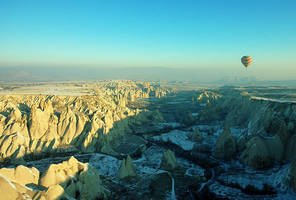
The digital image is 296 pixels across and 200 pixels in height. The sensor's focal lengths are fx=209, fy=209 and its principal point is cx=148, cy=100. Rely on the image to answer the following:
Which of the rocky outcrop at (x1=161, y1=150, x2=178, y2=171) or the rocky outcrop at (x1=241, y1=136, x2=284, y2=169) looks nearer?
the rocky outcrop at (x1=241, y1=136, x2=284, y2=169)

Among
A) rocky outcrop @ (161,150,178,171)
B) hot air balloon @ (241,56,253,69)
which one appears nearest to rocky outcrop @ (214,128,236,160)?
rocky outcrop @ (161,150,178,171)

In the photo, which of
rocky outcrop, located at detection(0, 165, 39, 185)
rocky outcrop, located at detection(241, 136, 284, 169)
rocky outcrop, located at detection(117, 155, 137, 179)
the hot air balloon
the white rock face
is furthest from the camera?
the hot air balloon

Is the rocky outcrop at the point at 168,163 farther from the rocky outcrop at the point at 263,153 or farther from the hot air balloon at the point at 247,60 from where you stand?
the hot air balloon at the point at 247,60

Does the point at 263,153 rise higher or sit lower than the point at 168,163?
higher

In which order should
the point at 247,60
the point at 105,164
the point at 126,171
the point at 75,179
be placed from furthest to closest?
1. the point at 247,60
2. the point at 105,164
3. the point at 126,171
4. the point at 75,179

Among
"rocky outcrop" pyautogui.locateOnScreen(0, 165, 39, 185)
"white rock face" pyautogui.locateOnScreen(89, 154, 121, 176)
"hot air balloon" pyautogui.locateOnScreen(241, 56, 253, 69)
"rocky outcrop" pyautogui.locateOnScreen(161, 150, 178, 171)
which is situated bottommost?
"white rock face" pyautogui.locateOnScreen(89, 154, 121, 176)

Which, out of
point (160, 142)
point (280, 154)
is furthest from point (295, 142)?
point (160, 142)

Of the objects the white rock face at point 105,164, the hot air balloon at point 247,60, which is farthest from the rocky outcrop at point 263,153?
the hot air balloon at point 247,60

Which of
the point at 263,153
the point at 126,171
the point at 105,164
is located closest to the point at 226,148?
the point at 263,153

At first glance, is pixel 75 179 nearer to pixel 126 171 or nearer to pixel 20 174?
pixel 20 174

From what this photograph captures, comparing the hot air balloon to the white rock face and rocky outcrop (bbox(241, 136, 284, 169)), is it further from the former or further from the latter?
the white rock face
